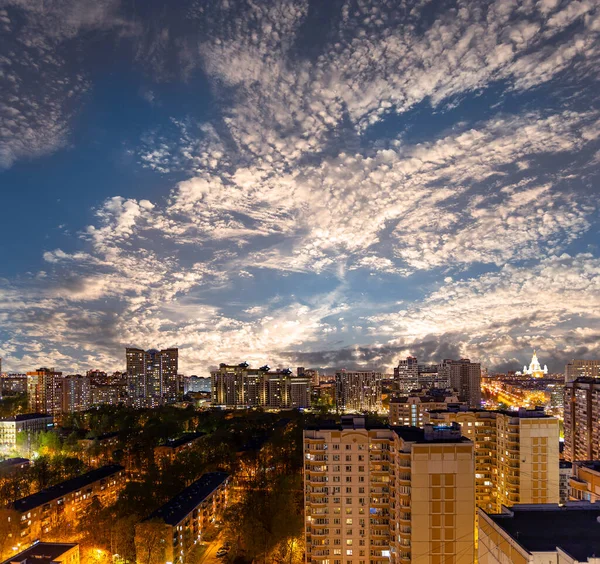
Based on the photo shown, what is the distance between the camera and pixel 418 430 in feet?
34.1

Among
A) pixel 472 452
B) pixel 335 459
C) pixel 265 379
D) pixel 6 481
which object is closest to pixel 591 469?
pixel 472 452

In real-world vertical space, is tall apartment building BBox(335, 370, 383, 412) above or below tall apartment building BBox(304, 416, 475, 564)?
below

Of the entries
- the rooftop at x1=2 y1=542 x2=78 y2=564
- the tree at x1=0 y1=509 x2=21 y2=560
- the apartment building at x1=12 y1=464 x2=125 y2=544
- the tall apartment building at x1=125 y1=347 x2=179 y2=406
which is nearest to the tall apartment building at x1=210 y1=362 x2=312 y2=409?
the tall apartment building at x1=125 y1=347 x2=179 y2=406

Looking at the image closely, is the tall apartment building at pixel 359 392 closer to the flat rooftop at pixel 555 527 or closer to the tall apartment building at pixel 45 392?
the tall apartment building at pixel 45 392

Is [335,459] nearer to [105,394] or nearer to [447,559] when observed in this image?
[447,559]

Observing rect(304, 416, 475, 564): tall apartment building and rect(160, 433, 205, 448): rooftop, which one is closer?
rect(304, 416, 475, 564): tall apartment building

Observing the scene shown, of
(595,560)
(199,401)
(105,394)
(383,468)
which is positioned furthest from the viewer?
(199,401)

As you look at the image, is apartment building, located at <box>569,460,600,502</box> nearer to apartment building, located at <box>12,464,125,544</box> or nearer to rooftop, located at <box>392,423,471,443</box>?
rooftop, located at <box>392,423,471,443</box>

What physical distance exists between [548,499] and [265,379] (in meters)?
40.0

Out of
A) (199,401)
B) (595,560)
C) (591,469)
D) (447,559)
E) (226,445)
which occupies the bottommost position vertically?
(199,401)

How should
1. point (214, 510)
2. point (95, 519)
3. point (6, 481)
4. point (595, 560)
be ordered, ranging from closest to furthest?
1. point (595, 560)
2. point (95, 519)
3. point (214, 510)
4. point (6, 481)

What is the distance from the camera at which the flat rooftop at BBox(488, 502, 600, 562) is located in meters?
4.32

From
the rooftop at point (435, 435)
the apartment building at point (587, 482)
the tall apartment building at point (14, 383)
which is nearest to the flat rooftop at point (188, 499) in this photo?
the rooftop at point (435, 435)

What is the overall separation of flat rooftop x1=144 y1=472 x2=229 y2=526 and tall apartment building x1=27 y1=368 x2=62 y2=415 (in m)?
30.9
